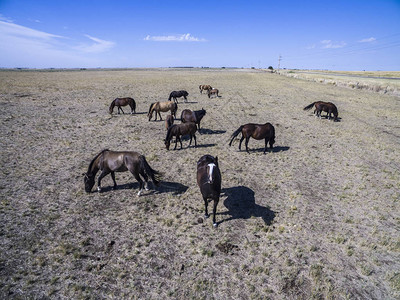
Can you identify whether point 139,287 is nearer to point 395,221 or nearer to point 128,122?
point 395,221

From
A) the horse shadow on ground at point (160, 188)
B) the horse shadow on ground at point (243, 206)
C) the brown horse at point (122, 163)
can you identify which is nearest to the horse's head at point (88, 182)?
the brown horse at point (122, 163)

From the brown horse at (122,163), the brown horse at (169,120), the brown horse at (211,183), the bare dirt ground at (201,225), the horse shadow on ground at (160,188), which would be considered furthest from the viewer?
the brown horse at (169,120)

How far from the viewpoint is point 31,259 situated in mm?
5438

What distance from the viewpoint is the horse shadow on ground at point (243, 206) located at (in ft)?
24.1

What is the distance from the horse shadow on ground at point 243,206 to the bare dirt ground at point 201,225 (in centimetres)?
6

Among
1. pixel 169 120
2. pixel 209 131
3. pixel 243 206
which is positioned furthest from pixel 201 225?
pixel 209 131

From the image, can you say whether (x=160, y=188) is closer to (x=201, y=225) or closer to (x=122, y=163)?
(x=122, y=163)

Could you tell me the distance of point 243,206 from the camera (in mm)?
7859

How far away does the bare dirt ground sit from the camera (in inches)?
197

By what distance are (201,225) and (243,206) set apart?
1834mm

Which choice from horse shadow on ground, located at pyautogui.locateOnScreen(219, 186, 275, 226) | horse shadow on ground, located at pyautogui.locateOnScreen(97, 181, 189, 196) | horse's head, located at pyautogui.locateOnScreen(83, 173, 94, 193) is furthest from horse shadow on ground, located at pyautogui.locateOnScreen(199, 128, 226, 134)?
horse's head, located at pyautogui.locateOnScreen(83, 173, 94, 193)

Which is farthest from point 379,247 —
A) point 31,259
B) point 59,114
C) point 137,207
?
point 59,114

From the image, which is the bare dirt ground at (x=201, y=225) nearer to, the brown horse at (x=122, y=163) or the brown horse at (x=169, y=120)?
the brown horse at (x=122, y=163)

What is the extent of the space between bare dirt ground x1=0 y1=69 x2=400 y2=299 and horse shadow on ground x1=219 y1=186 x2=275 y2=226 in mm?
56
